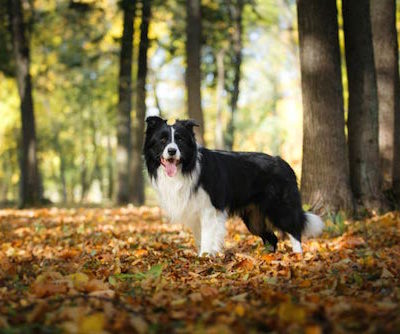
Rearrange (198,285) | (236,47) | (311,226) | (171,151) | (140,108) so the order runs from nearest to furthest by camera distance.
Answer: (198,285) → (171,151) → (311,226) → (140,108) → (236,47)

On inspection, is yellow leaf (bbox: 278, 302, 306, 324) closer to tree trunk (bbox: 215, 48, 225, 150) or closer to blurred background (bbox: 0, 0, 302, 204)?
blurred background (bbox: 0, 0, 302, 204)

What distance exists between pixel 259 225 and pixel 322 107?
2557 mm

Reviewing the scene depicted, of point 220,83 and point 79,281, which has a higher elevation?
point 220,83

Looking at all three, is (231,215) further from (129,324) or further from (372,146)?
(129,324)

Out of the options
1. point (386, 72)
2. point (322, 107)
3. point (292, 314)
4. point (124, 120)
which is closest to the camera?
point (292, 314)

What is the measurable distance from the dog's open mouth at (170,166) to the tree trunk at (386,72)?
5.92 metres

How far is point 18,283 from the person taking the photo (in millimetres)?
4793

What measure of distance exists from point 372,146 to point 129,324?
771 centimetres

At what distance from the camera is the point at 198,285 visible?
450 cm

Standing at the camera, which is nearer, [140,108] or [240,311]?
[240,311]

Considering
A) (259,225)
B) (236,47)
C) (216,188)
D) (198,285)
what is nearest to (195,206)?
(216,188)

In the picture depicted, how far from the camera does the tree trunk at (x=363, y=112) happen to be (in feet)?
31.6

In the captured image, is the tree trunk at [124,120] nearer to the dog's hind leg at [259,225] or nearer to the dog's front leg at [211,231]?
the dog's hind leg at [259,225]

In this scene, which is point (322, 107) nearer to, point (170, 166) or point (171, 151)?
point (170, 166)
